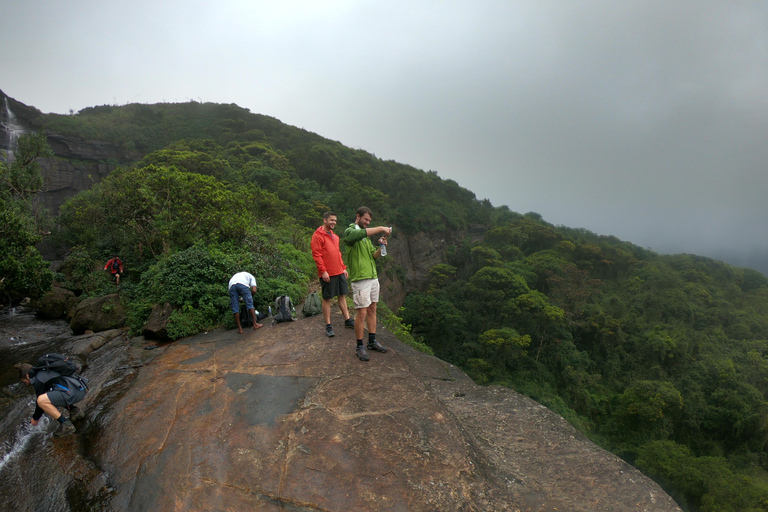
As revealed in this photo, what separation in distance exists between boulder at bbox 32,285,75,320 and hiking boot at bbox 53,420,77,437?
918cm

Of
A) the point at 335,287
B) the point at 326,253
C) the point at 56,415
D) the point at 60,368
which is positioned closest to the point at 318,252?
the point at 326,253

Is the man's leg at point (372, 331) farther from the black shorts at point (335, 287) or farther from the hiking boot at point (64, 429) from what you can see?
the hiking boot at point (64, 429)

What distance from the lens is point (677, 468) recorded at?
45.7 feet

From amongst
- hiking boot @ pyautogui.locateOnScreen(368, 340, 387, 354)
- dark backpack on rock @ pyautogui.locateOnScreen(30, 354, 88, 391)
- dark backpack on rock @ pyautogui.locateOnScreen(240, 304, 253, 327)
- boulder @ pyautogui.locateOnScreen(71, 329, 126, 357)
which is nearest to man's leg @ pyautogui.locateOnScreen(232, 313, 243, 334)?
dark backpack on rock @ pyautogui.locateOnScreen(240, 304, 253, 327)

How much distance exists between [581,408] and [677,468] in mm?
7606

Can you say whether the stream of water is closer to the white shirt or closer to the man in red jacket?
the white shirt

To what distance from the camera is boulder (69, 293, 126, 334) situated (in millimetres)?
8242

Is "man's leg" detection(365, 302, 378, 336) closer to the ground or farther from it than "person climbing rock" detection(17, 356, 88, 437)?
farther from it

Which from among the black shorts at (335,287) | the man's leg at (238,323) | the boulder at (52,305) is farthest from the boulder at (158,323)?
the boulder at (52,305)

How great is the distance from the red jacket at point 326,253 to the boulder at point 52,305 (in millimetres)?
10862

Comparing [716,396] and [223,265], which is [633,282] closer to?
[716,396]

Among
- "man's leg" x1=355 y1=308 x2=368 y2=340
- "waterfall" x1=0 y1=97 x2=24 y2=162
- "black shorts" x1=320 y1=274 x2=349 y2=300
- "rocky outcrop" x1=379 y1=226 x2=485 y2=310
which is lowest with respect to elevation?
"rocky outcrop" x1=379 y1=226 x2=485 y2=310

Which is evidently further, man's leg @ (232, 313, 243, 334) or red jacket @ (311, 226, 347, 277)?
man's leg @ (232, 313, 243, 334)

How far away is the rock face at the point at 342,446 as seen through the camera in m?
2.76
